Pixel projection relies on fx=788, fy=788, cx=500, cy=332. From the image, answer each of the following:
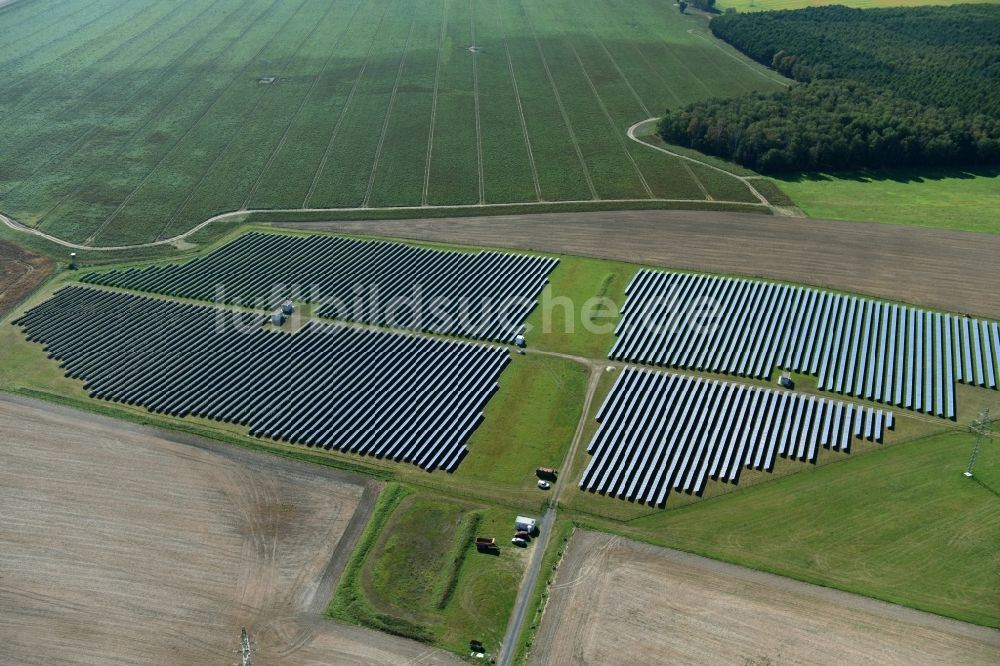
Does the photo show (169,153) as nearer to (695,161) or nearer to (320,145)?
(320,145)

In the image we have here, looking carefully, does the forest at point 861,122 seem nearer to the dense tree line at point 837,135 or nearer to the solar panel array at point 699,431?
the dense tree line at point 837,135

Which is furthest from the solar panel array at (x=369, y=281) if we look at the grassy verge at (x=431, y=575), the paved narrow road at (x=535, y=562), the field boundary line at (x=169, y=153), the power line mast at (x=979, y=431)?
the power line mast at (x=979, y=431)

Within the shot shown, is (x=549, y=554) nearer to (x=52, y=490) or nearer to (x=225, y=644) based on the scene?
(x=225, y=644)

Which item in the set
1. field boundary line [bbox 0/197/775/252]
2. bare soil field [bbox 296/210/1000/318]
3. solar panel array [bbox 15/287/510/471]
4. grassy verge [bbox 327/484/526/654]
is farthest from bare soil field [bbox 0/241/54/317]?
grassy verge [bbox 327/484/526/654]

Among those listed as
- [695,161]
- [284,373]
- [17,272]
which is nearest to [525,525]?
[284,373]

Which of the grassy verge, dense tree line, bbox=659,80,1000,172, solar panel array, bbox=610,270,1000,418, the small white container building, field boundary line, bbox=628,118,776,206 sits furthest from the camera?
dense tree line, bbox=659,80,1000,172

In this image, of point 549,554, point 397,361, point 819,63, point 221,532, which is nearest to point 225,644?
point 221,532

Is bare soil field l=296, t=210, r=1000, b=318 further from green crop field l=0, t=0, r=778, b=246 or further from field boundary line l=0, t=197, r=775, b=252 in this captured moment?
green crop field l=0, t=0, r=778, b=246
